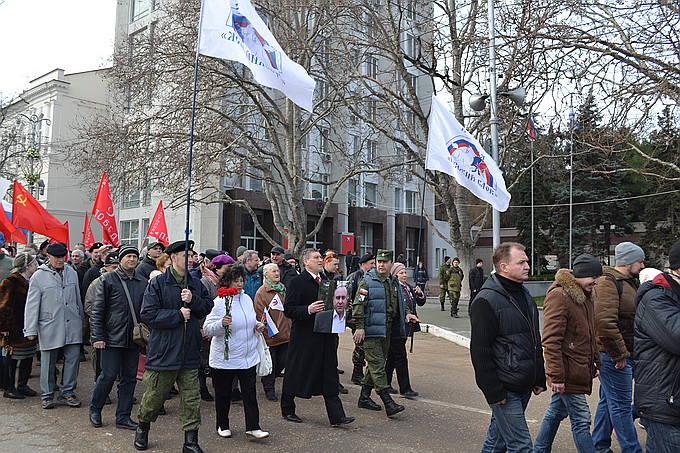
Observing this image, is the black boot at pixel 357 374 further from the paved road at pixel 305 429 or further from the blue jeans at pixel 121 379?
the blue jeans at pixel 121 379

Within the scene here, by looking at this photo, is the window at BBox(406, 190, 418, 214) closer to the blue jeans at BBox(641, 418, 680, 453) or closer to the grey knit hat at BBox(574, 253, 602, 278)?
the grey knit hat at BBox(574, 253, 602, 278)

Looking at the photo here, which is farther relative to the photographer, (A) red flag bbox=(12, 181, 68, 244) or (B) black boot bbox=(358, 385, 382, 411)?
(A) red flag bbox=(12, 181, 68, 244)

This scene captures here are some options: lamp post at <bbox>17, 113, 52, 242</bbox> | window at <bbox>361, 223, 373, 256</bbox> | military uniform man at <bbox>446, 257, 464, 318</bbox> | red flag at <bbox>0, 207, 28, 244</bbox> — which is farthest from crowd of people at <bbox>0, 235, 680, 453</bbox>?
window at <bbox>361, 223, 373, 256</bbox>

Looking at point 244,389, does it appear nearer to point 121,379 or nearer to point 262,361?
point 262,361

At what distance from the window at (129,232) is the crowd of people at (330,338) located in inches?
1249

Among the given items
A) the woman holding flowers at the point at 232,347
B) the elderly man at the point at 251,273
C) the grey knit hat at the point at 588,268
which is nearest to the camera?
the grey knit hat at the point at 588,268

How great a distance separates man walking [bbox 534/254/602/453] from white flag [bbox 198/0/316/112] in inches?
171

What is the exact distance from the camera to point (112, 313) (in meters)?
6.83

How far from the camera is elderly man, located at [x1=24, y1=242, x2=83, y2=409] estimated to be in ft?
23.8

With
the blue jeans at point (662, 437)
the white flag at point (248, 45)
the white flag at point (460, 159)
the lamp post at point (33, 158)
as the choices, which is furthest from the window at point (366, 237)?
the blue jeans at point (662, 437)

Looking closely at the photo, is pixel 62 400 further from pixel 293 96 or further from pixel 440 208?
pixel 440 208

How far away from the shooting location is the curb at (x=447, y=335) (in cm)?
1375

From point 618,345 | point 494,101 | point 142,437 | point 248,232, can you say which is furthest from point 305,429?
point 248,232

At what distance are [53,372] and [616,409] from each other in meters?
6.49
